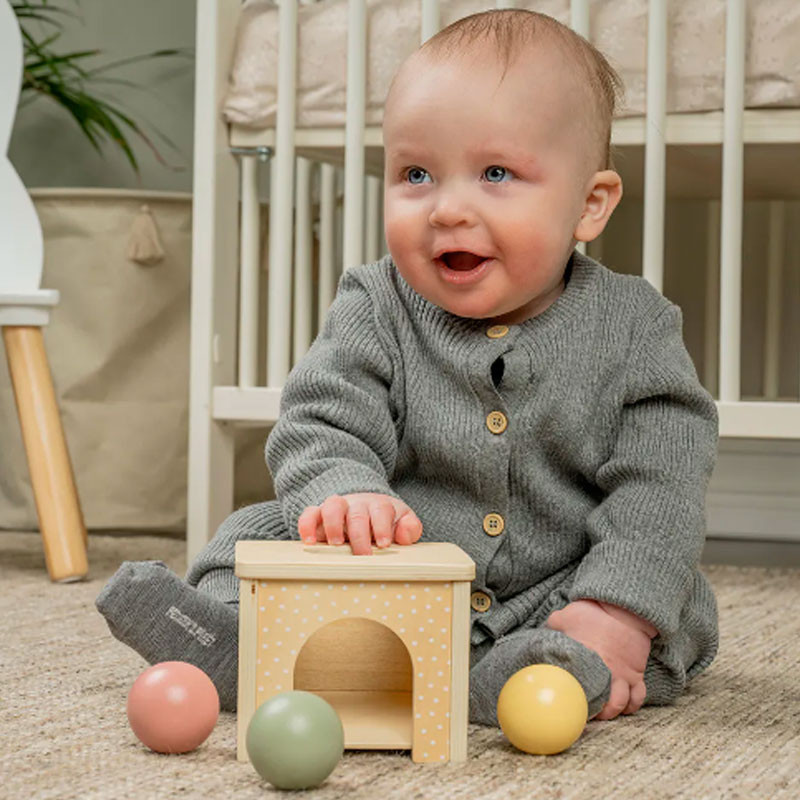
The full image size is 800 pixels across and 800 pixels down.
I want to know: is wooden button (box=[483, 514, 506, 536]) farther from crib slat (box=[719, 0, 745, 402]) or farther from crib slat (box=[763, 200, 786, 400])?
crib slat (box=[763, 200, 786, 400])

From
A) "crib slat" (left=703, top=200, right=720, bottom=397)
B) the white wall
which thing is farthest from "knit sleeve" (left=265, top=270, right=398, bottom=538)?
the white wall

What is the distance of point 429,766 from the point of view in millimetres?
699

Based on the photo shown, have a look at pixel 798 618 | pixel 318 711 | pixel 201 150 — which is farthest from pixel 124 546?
pixel 318 711

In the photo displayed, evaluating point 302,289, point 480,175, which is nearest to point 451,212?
point 480,175

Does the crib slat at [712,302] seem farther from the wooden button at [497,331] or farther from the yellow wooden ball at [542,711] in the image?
the yellow wooden ball at [542,711]

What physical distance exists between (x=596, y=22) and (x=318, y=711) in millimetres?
1014

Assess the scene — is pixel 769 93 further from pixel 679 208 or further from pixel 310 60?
pixel 679 208

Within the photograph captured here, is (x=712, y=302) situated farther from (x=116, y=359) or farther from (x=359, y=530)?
(x=359, y=530)

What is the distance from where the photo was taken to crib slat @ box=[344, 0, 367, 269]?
147cm

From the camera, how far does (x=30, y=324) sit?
149cm

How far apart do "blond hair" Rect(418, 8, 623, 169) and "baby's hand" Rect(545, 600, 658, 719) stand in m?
0.33

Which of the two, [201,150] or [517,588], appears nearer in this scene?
[517,588]

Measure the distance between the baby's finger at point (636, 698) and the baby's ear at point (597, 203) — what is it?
316 mm

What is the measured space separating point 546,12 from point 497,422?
0.72m
